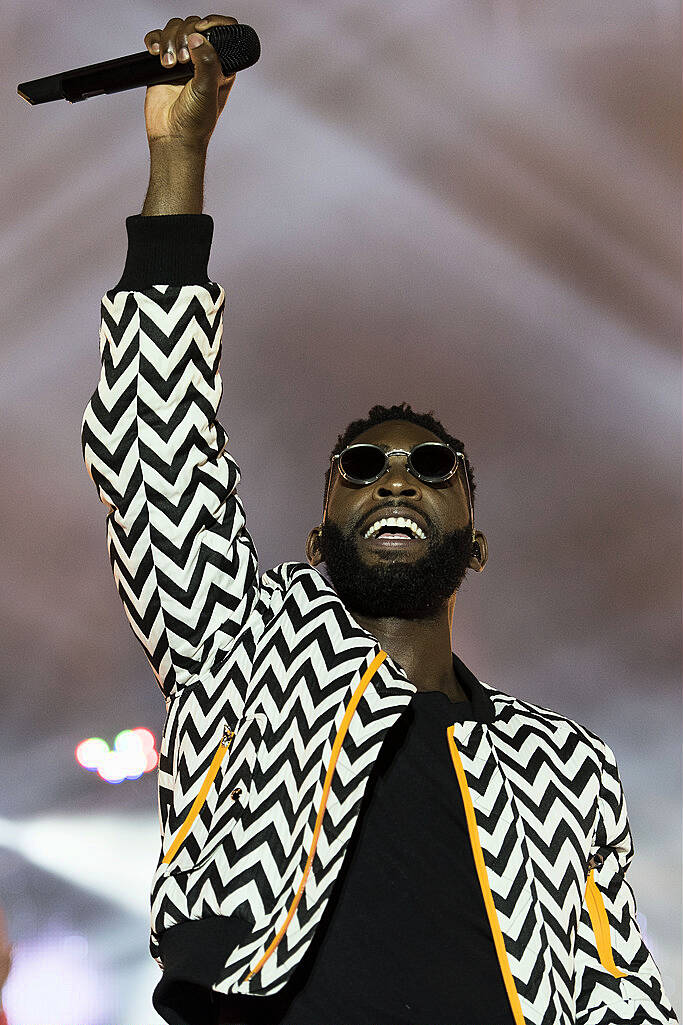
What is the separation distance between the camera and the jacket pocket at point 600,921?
1.43 meters

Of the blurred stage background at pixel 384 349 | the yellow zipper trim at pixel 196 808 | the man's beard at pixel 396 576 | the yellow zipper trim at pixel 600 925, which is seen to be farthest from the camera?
the blurred stage background at pixel 384 349

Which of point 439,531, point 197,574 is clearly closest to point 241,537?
point 197,574

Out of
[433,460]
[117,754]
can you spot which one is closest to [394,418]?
[433,460]

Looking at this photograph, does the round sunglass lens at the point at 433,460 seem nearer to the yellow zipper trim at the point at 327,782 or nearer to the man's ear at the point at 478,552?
the man's ear at the point at 478,552

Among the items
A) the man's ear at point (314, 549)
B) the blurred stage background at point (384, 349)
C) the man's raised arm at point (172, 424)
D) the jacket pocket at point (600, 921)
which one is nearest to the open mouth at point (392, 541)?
the man's ear at point (314, 549)

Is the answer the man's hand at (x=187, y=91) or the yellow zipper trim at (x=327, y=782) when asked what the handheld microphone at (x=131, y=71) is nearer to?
the man's hand at (x=187, y=91)

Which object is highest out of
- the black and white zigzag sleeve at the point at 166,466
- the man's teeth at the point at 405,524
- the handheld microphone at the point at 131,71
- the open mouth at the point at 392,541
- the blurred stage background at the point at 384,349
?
the blurred stage background at the point at 384,349

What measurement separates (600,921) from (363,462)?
68cm

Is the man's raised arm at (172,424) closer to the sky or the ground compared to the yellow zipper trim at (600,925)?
closer to the sky

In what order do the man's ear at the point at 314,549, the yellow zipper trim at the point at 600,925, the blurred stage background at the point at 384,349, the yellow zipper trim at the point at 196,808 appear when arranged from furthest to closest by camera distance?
the blurred stage background at the point at 384,349, the man's ear at the point at 314,549, the yellow zipper trim at the point at 600,925, the yellow zipper trim at the point at 196,808

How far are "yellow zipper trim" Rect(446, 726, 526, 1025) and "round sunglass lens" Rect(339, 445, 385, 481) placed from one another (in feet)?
1.32

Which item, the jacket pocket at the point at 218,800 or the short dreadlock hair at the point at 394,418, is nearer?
the jacket pocket at the point at 218,800

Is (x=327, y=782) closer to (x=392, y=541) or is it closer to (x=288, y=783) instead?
(x=288, y=783)

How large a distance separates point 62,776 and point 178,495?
230 cm
